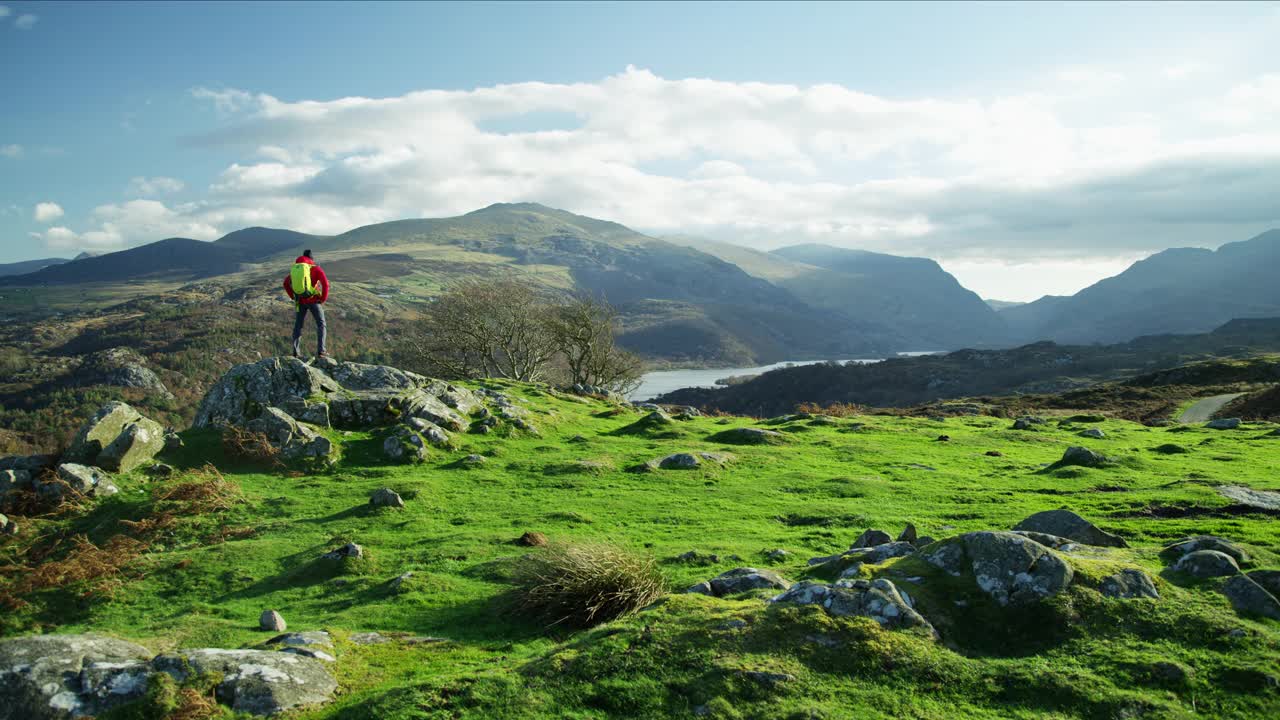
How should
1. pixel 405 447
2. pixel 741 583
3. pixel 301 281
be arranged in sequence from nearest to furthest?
pixel 741 583, pixel 405 447, pixel 301 281

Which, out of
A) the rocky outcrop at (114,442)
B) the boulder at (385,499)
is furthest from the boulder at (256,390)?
the boulder at (385,499)

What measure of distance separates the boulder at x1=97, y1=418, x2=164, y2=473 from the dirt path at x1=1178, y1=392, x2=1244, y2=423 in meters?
66.9

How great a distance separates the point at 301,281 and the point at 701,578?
22.9m

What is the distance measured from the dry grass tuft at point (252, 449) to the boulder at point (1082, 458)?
3056 centimetres

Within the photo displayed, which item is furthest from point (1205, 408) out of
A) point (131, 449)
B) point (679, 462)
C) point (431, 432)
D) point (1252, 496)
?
point (131, 449)

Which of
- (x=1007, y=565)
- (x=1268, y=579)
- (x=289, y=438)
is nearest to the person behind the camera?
(x=1268, y=579)

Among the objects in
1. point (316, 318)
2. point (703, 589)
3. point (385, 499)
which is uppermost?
point (316, 318)

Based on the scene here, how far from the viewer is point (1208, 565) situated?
30.7 ft

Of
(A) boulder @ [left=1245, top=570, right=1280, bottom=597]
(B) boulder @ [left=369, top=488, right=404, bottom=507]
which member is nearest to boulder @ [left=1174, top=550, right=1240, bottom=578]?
(A) boulder @ [left=1245, top=570, right=1280, bottom=597]

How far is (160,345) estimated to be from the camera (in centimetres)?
18012

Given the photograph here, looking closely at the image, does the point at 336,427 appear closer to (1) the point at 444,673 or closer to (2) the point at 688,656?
(1) the point at 444,673

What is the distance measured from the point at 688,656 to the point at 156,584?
46.3 ft

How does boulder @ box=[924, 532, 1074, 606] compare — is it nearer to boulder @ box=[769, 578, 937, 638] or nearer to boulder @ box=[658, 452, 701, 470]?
boulder @ box=[769, 578, 937, 638]

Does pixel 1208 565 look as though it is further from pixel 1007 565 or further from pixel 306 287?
pixel 306 287
